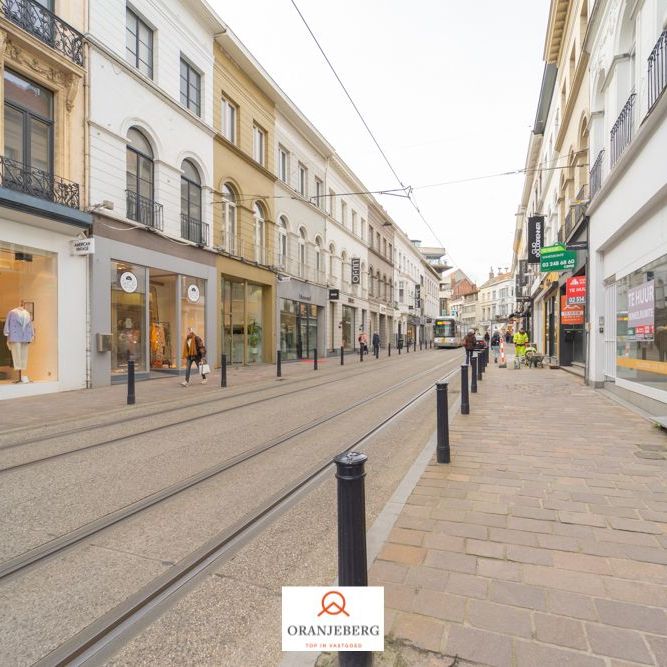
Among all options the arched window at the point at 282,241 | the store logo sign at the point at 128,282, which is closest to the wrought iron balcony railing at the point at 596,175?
the store logo sign at the point at 128,282

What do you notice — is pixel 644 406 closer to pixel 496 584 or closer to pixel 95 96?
pixel 496 584

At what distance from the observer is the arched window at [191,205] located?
51.0 ft

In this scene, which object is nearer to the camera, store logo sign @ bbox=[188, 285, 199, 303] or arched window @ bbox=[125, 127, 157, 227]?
arched window @ bbox=[125, 127, 157, 227]

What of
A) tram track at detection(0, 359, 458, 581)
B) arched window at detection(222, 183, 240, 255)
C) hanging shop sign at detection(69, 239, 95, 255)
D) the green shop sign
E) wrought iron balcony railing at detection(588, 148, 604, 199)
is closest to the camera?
tram track at detection(0, 359, 458, 581)

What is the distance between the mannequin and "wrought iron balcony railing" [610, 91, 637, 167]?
1350 cm

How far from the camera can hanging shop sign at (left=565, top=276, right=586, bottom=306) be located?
41.7 feet

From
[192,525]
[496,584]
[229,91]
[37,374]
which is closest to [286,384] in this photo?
[37,374]

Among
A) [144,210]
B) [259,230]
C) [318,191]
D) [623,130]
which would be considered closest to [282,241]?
[259,230]

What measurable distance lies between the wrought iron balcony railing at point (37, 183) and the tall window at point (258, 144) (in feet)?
33.6

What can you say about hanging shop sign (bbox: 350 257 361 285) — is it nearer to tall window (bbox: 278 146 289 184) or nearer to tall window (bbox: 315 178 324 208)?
tall window (bbox: 315 178 324 208)

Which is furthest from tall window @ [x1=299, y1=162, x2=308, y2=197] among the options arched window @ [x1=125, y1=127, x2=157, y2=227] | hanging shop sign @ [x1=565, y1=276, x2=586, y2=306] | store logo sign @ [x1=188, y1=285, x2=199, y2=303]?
hanging shop sign @ [x1=565, y1=276, x2=586, y2=306]

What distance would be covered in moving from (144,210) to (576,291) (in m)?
12.9

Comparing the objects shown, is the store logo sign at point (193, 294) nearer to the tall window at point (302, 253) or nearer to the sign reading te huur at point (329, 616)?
the tall window at point (302, 253)

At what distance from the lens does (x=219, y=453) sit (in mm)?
5477
